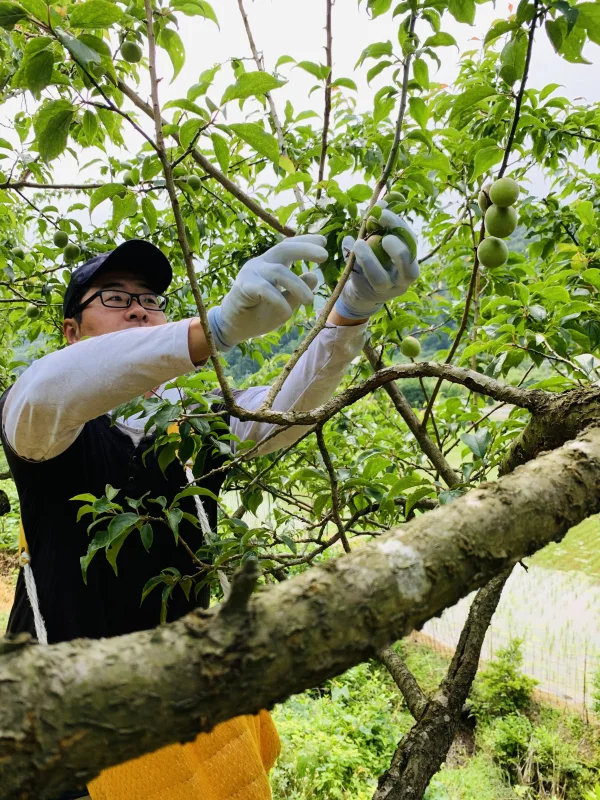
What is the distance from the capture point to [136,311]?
71.2 inches

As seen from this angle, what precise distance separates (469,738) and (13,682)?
5.67 m

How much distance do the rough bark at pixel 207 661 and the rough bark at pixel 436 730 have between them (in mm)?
735

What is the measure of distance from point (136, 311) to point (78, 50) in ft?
3.13

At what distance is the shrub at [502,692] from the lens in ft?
16.2

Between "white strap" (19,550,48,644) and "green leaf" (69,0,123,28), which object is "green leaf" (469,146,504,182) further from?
"white strap" (19,550,48,644)

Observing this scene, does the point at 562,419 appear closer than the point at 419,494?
Yes

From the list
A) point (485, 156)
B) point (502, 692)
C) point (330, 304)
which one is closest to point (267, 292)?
point (330, 304)

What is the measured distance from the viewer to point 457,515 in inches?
19.4

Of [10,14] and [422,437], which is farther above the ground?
[10,14]

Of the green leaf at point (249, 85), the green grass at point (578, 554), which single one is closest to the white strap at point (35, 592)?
the green leaf at point (249, 85)

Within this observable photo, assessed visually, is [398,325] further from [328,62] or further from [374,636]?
[374,636]

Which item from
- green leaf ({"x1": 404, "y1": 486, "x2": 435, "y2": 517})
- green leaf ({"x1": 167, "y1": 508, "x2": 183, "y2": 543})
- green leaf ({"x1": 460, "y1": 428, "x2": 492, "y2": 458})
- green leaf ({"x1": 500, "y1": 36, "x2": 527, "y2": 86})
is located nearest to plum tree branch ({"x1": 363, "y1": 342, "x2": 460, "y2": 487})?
green leaf ({"x1": 460, "y1": 428, "x2": 492, "y2": 458})

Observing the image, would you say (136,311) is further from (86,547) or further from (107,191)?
(86,547)

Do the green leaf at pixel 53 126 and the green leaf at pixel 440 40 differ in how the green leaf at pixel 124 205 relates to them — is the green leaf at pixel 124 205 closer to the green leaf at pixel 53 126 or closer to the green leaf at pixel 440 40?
the green leaf at pixel 53 126
